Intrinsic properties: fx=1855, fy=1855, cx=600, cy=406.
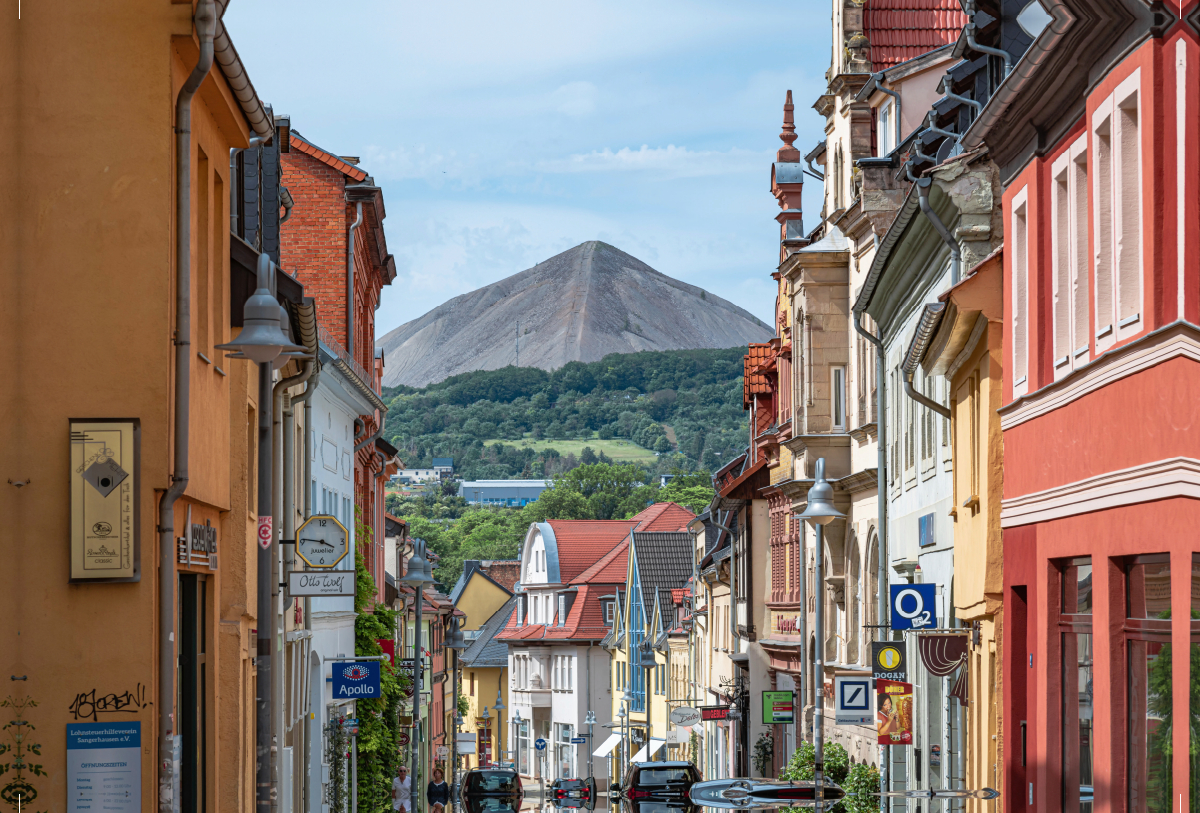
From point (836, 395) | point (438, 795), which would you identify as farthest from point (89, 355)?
point (438, 795)

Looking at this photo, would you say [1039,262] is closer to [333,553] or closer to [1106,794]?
[1106,794]

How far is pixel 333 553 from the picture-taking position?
23.1 meters

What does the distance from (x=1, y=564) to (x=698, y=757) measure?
51.1m

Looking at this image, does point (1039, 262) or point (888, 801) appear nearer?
point (1039, 262)

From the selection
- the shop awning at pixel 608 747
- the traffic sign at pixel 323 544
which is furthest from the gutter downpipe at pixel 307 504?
the shop awning at pixel 608 747

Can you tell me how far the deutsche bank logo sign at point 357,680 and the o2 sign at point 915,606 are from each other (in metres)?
10.0

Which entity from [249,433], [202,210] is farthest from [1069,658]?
[249,433]

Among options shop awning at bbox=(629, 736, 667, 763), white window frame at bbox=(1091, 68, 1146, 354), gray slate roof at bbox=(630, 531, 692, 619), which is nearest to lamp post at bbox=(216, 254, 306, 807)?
white window frame at bbox=(1091, 68, 1146, 354)

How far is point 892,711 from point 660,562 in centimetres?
5638

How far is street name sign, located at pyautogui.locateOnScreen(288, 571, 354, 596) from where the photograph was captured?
20797mm

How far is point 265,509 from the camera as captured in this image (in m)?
16.0

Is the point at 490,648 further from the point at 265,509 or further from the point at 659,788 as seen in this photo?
the point at 265,509

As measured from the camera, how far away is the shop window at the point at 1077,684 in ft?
50.8

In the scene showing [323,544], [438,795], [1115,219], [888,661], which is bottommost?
[438,795]
